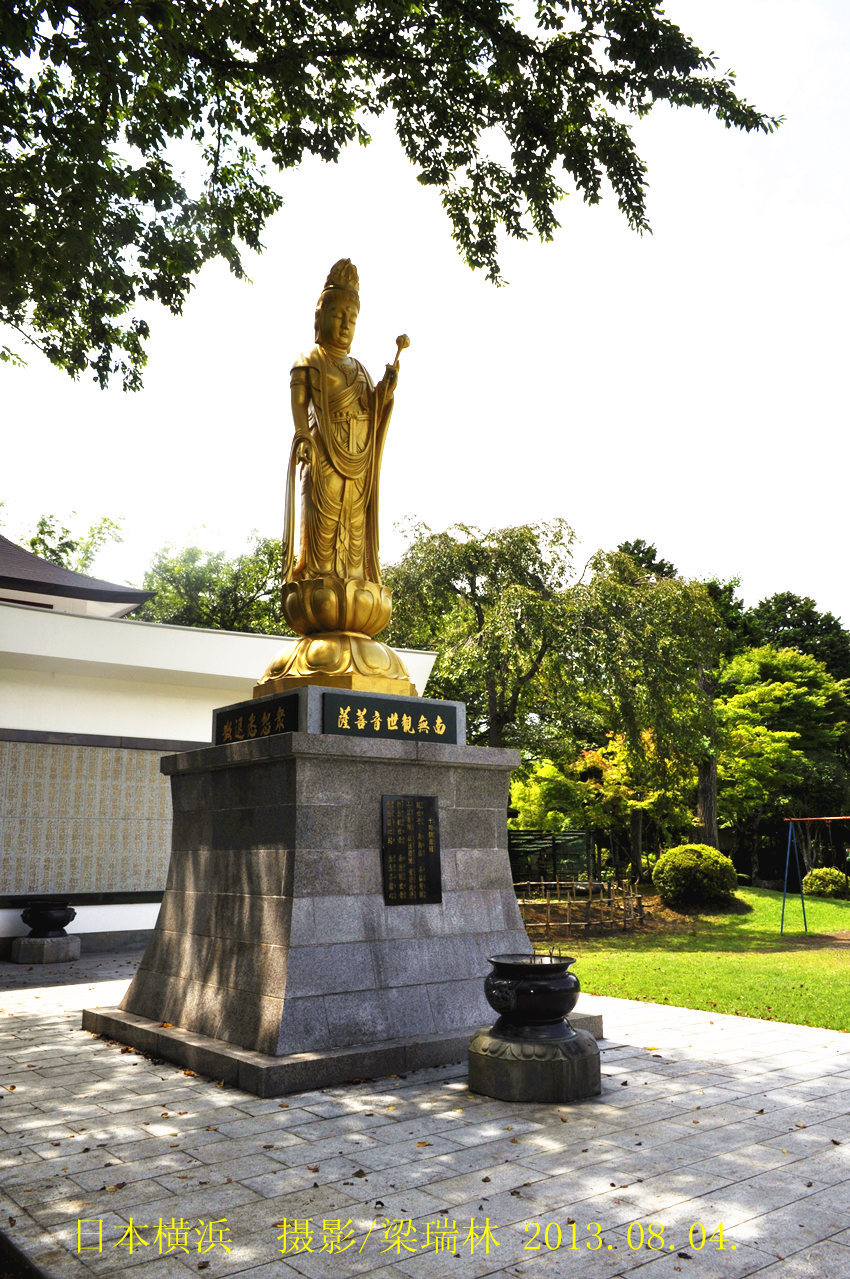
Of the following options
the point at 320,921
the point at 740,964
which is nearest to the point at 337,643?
the point at 320,921

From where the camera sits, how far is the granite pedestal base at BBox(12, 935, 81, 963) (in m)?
10.8

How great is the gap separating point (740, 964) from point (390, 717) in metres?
8.38

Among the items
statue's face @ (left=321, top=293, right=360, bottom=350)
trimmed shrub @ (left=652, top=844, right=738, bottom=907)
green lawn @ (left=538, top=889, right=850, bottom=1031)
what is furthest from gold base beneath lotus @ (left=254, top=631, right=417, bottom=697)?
trimmed shrub @ (left=652, top=844, right=738, bottom=907)

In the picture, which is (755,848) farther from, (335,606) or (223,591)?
(335,606)

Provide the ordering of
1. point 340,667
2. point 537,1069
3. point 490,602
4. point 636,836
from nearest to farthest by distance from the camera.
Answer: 1. point 537,1069
2. point 340,667
3. point 490,602
4. point 636,836

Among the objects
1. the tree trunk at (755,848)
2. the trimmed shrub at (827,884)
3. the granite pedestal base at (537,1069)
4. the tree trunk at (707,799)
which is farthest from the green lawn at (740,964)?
the tree trunk at (755,848)

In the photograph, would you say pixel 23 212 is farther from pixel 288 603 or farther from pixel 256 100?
pixel 288 603

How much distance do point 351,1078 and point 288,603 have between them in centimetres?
335

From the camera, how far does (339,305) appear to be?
24.0ft

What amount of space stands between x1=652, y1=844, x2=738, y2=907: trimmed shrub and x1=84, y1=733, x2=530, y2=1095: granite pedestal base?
1314 cm

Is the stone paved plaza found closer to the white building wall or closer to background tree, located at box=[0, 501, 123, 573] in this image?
the white building wall

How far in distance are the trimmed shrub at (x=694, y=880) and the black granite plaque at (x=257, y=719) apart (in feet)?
46.1

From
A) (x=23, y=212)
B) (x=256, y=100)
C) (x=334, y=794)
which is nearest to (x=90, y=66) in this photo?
(x=23, y=212)

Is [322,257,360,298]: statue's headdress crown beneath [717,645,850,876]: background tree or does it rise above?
above
